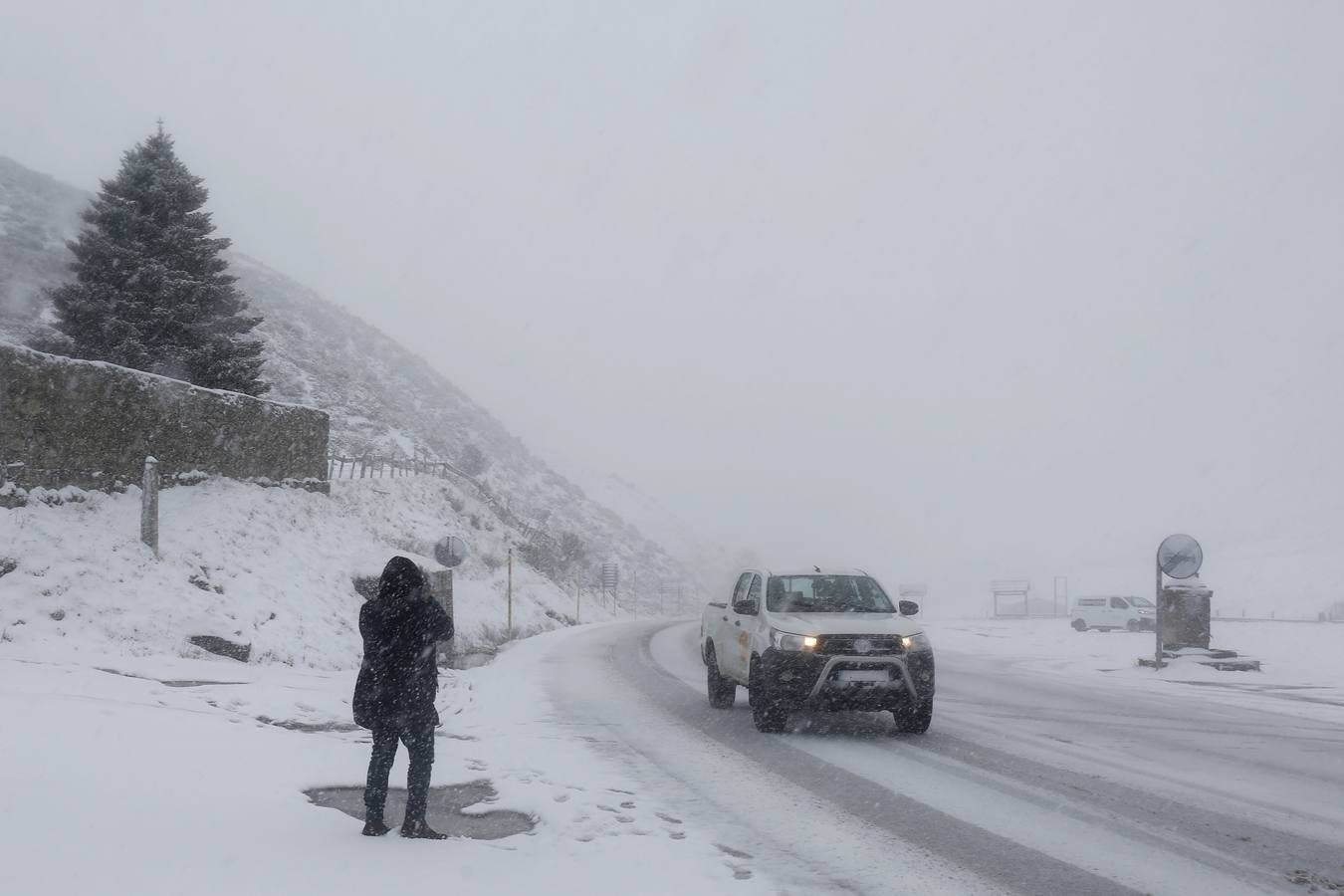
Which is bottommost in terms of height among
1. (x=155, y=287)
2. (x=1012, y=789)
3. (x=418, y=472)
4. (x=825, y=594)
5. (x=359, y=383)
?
(x=1012, y=789)

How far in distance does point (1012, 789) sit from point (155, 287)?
81.0 feet

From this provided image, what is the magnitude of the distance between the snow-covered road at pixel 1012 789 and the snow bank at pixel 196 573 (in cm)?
503

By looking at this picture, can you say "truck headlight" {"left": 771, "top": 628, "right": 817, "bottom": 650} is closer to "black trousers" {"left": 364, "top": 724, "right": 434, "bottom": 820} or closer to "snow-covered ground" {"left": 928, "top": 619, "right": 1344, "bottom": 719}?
"black trousers" {"left": 364, "top": 724, "right": 434, "bottom": 820}

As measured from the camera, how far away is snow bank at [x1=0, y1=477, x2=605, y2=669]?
11992 millimetres

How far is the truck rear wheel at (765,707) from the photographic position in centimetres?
1003

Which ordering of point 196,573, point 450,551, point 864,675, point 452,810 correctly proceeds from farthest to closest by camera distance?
point 450,551 < point 196,573 < point 864,675 < point 452,810

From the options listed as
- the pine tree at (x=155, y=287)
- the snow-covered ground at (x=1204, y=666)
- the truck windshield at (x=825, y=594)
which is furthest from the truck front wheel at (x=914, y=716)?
the pine tree at (x=155, y=287)

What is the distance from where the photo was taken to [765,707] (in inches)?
399

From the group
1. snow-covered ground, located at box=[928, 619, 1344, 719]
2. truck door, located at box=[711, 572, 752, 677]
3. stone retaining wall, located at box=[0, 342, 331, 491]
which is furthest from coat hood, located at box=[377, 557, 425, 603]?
snow-covered ground, located at box=[928, 619, 1344, 719]

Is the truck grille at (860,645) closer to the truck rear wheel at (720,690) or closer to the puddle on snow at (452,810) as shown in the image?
the truck rear wheel at (720,690)

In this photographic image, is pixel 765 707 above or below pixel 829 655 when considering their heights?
below

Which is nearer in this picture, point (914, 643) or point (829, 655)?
point (829, 655)

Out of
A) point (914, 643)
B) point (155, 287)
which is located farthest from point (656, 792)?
point (155, 287)

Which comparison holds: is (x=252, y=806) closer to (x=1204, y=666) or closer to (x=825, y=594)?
(x=825, y=594)
